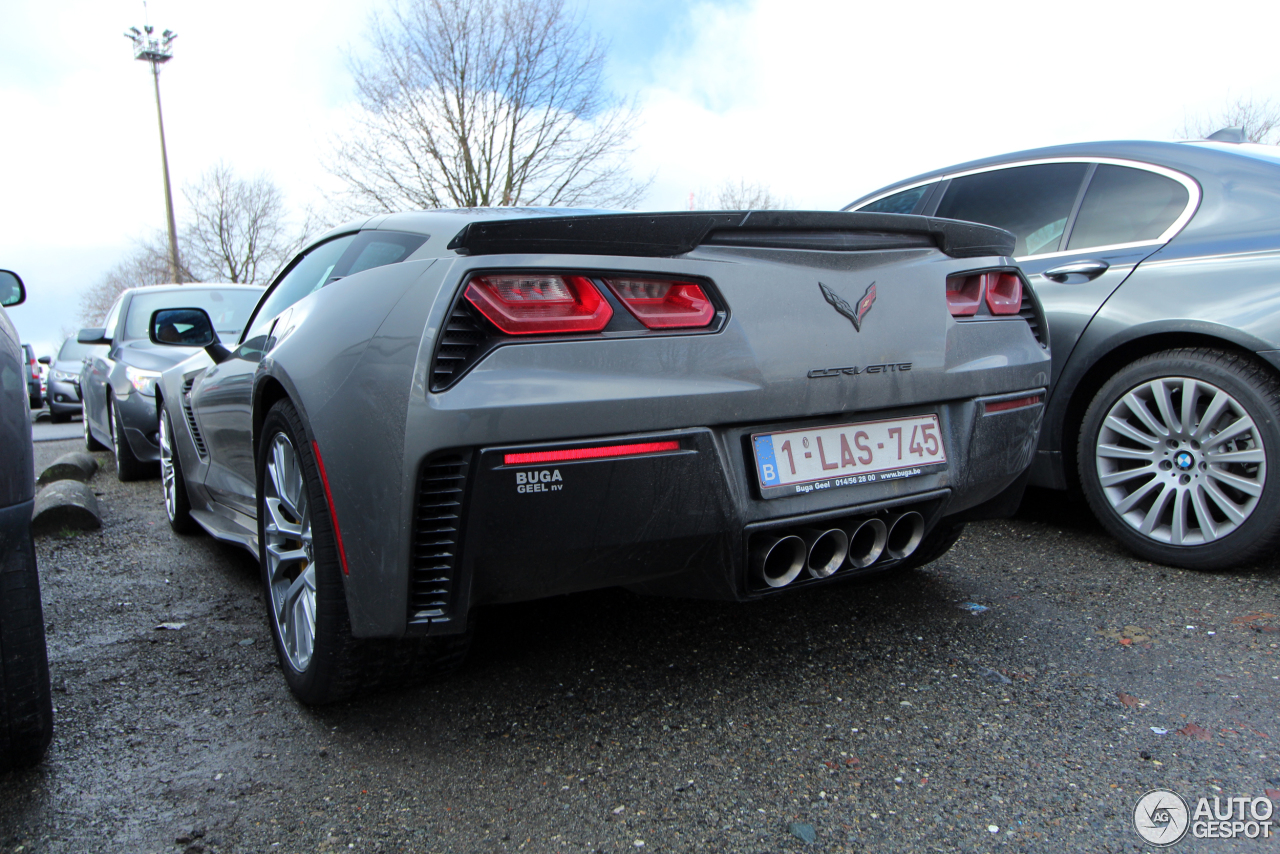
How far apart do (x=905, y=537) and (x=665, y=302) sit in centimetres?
87

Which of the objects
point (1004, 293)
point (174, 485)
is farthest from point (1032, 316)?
point (174, 485)

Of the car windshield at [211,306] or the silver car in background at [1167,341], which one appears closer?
the silver car in background at [1167,341]

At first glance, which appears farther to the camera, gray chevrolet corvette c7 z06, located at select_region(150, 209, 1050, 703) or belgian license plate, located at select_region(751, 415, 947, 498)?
belgian license plate, located at select_region(751, 415, 947, 498)

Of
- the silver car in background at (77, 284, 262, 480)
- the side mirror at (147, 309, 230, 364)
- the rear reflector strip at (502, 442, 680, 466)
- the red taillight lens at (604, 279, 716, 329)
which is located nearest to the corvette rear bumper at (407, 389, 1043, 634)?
the rear reflector strip at (502, 442, 680, 466)

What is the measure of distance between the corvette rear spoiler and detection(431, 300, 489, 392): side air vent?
0.14m

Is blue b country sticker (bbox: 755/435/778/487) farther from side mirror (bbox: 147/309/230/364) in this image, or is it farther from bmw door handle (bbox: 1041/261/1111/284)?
side mirror (bbox: 147/309/230/364)

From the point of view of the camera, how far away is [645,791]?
1.77 meters

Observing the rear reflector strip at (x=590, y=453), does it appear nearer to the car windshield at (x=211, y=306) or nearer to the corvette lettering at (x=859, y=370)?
the corvette lettering at (x=859, y=370)

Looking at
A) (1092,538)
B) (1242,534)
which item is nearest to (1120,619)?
(1242,534)

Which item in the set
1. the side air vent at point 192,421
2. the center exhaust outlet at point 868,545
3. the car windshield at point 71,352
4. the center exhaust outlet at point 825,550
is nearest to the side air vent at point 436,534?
the center exhaust outlet at point 825,550

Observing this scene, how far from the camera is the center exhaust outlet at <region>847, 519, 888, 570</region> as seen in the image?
81.0 inches

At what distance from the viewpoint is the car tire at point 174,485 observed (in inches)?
160

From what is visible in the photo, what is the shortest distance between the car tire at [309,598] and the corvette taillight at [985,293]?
5.09 feet

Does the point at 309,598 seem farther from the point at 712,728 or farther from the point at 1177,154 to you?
the point at 1177,154
